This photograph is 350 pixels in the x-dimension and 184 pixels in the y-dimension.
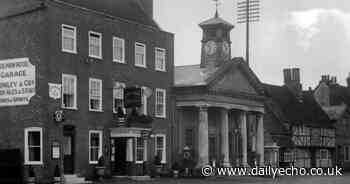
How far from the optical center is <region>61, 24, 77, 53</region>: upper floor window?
138ft

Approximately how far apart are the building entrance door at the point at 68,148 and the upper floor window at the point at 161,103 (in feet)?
30.9

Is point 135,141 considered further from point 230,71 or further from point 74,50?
point 230,71

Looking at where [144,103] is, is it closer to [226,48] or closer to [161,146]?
Answer: [161,146]

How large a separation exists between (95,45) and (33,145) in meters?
7.60

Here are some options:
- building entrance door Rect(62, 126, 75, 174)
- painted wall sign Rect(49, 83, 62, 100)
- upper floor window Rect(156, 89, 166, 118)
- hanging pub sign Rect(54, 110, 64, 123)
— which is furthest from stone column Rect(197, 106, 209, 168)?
painted wall sign Rect(49, 83, 62, 100)

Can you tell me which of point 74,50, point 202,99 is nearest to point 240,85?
point 202,99

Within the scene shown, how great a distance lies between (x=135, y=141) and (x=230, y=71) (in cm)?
1276

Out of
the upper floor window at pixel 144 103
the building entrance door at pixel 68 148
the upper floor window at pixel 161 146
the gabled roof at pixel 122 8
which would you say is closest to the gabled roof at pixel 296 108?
the upper floor window at pixel 161 146

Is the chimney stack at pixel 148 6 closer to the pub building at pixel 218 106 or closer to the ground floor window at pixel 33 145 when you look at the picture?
the pub building at pixel 218 106

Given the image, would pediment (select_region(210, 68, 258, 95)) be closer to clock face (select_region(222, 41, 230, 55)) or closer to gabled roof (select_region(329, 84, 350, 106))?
clock face (select_region(222, 41, 230, 55))

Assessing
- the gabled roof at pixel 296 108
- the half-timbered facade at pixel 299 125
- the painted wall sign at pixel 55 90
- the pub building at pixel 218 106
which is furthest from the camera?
the gabled roof at pixel 296 108

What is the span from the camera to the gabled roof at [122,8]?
4534 centimetres

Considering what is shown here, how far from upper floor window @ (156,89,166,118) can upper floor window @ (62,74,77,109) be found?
9069mm

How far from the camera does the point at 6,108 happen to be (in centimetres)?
4181
